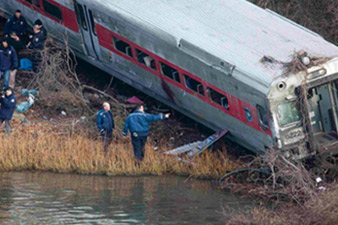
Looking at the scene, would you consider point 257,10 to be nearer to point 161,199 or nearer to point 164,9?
point 164,9

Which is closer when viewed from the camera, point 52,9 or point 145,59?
point 145,59

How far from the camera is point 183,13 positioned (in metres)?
19.1

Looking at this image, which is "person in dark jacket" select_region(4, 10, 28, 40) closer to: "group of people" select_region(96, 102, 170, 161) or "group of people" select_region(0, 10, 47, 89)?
"group of people" select_region(0, 10, 47, 89)

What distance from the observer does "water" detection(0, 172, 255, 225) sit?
15.8 metres

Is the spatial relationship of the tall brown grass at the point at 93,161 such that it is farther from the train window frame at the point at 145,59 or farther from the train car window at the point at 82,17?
the train car window at the point at 82,17

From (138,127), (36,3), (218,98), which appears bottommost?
(138,127)

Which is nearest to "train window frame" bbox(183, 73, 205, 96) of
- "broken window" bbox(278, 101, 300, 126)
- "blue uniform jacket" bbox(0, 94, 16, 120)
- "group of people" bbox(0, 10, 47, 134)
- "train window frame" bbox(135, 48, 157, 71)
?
"train window frame" bbox(135, 48, 157, 71)

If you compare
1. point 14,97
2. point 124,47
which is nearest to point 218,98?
point 124,47

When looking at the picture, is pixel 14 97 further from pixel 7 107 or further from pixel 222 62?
pixel 222 62

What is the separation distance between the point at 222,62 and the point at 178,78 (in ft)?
5.16

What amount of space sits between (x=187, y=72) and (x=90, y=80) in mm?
4639

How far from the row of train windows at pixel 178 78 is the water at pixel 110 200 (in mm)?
1610

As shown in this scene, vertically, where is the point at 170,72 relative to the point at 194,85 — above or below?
above

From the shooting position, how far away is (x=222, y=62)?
684 inches
